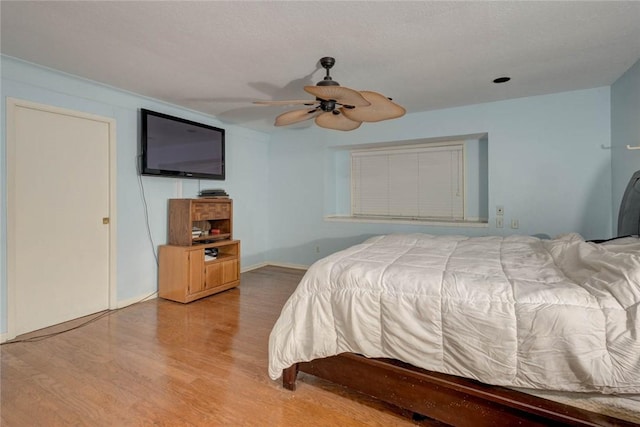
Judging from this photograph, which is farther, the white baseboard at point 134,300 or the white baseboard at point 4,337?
the white baseboard at point 134,300

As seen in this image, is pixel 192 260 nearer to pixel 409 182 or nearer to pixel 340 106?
pixel 340 106

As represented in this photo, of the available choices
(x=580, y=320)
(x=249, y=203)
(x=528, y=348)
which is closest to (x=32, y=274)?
(x=249, y=203)

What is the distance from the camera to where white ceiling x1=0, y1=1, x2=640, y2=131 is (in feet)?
6.00

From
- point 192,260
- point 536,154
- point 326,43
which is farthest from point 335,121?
point 536,154

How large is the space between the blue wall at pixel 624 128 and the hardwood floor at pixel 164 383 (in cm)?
A: 294

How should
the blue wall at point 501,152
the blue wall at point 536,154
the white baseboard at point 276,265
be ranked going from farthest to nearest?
the white baseboard at point 276,265
the blue wall at point 536,154
the blue wall at point 501,152

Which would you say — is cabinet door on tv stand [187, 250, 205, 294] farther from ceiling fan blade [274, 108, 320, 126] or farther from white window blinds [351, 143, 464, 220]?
white window blinds [351, 143, 464, 220]

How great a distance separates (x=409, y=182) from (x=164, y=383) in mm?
3723

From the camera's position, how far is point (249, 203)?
4883 millimetres

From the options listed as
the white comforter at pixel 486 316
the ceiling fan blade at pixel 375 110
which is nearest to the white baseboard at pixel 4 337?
the white comforter at pixel 486 316

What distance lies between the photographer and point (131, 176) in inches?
130

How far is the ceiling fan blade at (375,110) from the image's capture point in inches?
81.4

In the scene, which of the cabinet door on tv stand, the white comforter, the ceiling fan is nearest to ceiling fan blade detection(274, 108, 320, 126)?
the ceiling fan

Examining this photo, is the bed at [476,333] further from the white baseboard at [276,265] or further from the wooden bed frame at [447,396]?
the white baseboard at [276,265]
